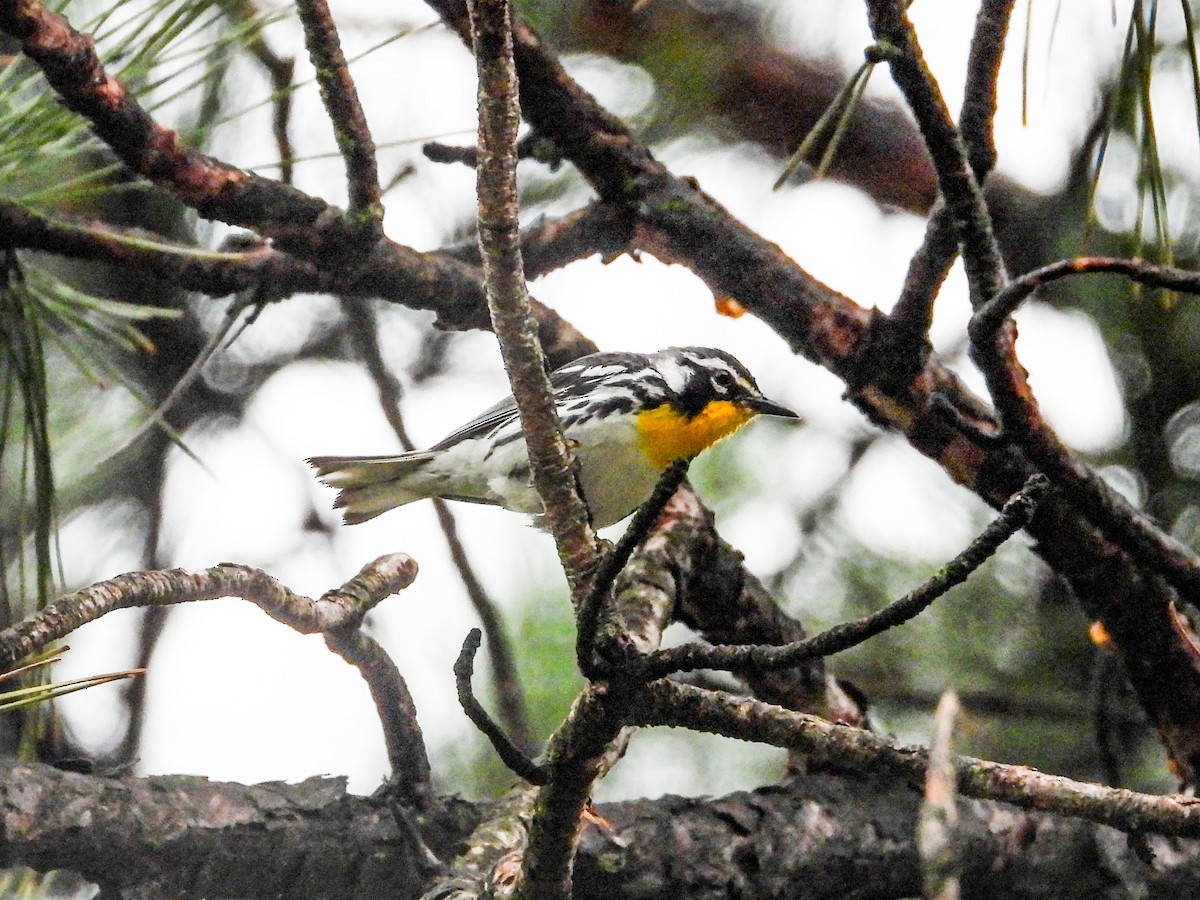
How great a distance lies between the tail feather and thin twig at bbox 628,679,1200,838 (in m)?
1.36

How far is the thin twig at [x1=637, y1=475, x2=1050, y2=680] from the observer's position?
101 cm

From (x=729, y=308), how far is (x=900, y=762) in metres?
1.16

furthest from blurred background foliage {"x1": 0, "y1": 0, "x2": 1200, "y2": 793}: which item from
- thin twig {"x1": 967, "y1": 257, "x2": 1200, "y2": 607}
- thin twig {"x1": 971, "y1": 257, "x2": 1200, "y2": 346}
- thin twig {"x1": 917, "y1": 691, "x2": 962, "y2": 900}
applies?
thin twig {"x1": 917, "y1": 691, "x2": 962, "y2": 900}

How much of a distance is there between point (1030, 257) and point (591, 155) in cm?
111

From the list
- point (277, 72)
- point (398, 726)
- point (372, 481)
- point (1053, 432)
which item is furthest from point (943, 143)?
point (277, 72)

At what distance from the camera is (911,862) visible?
1993 millimetres

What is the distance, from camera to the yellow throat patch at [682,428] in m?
2.47

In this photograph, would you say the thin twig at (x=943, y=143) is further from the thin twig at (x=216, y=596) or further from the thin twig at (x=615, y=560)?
the thin twig at (x=216, y=596)

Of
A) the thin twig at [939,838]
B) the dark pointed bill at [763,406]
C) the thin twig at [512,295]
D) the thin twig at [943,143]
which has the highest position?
the dark pointed bill at [763,406]

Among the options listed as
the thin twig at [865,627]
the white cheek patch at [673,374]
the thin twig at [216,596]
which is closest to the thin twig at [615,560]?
the thin twig at [865,627]

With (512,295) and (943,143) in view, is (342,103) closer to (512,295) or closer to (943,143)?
(512,295)

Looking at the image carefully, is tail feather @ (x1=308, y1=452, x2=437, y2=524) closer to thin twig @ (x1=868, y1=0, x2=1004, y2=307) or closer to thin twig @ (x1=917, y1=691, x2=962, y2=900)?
thin twig @ (x1=868, y1=0, x2=1004, y2=307)

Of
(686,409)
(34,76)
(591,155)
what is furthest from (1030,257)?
(34,76)

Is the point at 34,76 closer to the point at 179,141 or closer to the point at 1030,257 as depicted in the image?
the point at 179,141
